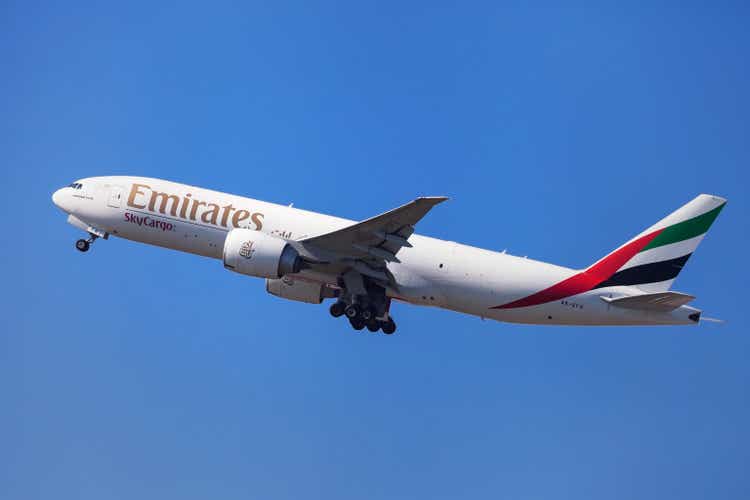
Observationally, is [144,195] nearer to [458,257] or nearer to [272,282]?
[272,282]

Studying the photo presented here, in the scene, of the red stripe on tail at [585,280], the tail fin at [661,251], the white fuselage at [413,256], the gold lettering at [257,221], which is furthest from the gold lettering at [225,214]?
the tail fin at [661,251]

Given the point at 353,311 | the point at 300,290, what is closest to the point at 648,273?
the point at 353,311

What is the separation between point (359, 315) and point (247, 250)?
5.52m

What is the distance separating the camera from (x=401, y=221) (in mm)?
33844

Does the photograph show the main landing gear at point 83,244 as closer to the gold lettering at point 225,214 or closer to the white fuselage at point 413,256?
the white fuselage at point 413,256

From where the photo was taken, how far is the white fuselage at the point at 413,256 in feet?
120

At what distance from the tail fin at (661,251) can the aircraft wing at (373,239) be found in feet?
26.9

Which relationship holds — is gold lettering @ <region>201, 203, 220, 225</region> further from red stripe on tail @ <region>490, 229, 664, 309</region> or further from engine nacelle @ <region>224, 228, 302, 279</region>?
red stripe on tail @ <region>490, 229, 664, 309</region>

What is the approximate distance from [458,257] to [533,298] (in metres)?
3.41

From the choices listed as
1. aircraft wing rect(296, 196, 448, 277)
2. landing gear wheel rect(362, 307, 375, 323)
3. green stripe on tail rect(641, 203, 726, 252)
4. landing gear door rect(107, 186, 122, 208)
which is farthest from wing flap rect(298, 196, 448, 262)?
green stripe on tail rect(641, 203, 726, 252)

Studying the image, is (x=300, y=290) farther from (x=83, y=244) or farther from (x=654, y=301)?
(x=654, y=301)

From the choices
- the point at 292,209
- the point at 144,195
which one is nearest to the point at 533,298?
the point at 292,209

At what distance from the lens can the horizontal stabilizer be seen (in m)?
34.4

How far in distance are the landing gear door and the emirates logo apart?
7.18 metres
